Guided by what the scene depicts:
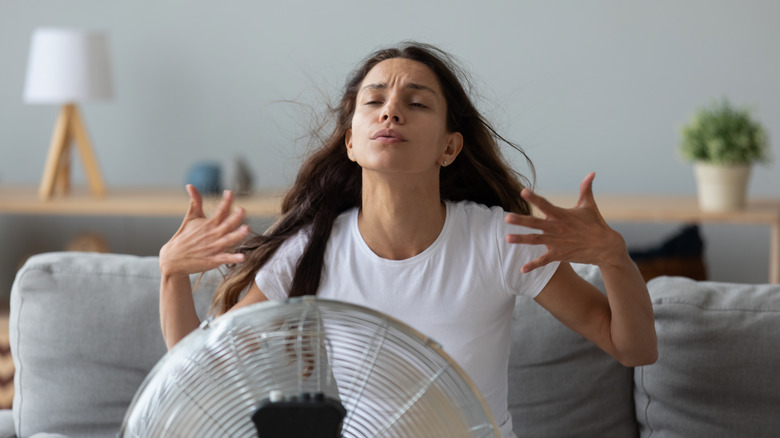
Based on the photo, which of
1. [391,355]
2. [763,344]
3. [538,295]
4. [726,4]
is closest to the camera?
[391,355]

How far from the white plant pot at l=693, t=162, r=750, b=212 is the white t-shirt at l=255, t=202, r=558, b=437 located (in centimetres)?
139

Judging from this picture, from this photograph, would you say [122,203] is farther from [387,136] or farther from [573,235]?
[573,235]

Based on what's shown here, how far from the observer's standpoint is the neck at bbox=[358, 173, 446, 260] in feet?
4.26

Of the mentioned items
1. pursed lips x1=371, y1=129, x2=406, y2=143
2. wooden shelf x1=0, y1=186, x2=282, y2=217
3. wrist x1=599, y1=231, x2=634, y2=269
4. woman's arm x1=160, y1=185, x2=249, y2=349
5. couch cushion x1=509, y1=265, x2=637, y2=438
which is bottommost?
couch cushion x1=509, y1=265, x2=637, y2=438

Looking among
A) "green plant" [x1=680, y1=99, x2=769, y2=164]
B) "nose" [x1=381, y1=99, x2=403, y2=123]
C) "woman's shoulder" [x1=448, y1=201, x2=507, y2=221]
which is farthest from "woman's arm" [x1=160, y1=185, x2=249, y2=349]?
"green plant" [x1=680, y1=99, x2=769, y2=164]

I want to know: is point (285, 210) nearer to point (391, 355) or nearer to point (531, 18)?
point (391, 355)

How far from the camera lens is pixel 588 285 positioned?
1.32 meters

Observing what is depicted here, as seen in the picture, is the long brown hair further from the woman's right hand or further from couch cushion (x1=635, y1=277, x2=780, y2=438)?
couch cushion (x1=635, y1=277, x2=780, y2=438)

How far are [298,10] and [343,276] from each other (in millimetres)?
1996

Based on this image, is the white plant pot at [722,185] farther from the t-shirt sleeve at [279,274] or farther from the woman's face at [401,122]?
the t-shirt sleeve at [279,274]

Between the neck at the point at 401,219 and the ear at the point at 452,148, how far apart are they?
0.04 metres

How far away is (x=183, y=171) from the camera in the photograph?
3.28 metres

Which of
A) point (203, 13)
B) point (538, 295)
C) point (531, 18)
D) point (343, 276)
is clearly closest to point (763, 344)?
point (538, 295)

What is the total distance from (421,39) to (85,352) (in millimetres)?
1751
